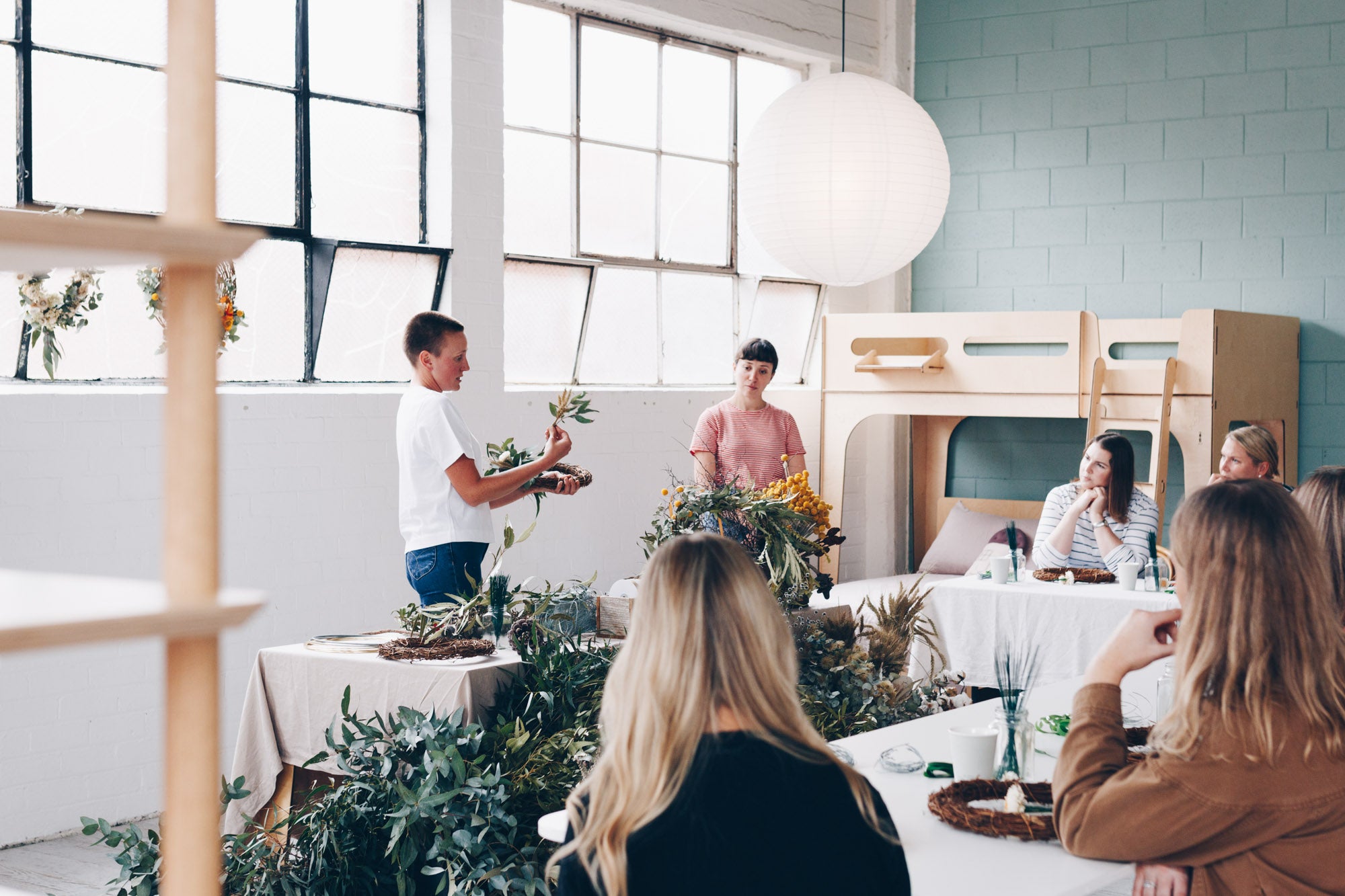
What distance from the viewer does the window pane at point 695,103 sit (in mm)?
6664

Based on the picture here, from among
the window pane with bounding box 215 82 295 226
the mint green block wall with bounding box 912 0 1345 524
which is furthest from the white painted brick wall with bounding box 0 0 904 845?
the mint green block wall with bounding box 912 0 1345 524

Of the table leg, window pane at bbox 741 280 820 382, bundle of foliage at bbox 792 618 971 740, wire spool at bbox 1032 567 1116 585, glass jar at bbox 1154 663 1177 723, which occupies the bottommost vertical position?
the table leg

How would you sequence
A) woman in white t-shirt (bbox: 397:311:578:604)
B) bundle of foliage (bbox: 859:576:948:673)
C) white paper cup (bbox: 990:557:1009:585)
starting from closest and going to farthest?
woman in white t-shirt (bbox: 397:311:578:604) → bundle of foliage (bbox: 859:576:948:673) → white paper cup (bbox: 990:557:1009:585)

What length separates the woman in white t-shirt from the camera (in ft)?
12.4

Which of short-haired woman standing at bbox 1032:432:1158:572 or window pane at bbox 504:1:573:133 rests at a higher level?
window pane at bbox 504:1:573:133

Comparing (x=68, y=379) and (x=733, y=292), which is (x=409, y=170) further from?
(x=733, y=292)

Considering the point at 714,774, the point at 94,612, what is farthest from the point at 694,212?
the point at 94,612

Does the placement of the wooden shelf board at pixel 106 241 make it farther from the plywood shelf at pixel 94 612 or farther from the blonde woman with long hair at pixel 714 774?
the blonde woman with long hair at pixel 714 774

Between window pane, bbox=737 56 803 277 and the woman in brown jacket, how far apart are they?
17.7 ft

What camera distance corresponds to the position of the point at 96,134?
454 centimetres

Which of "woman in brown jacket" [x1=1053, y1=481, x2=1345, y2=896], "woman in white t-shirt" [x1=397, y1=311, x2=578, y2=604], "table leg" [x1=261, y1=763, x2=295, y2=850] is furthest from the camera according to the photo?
"woman in white t-shirt" [x1=397, y1=311, x2=578, y2=604]

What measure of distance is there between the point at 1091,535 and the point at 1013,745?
2.90 meters

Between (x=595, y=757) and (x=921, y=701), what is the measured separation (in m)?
1.21

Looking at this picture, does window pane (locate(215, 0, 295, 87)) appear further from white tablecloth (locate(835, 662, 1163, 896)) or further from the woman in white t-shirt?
white tablecloth (locate(835, 662, 1163, 896))
